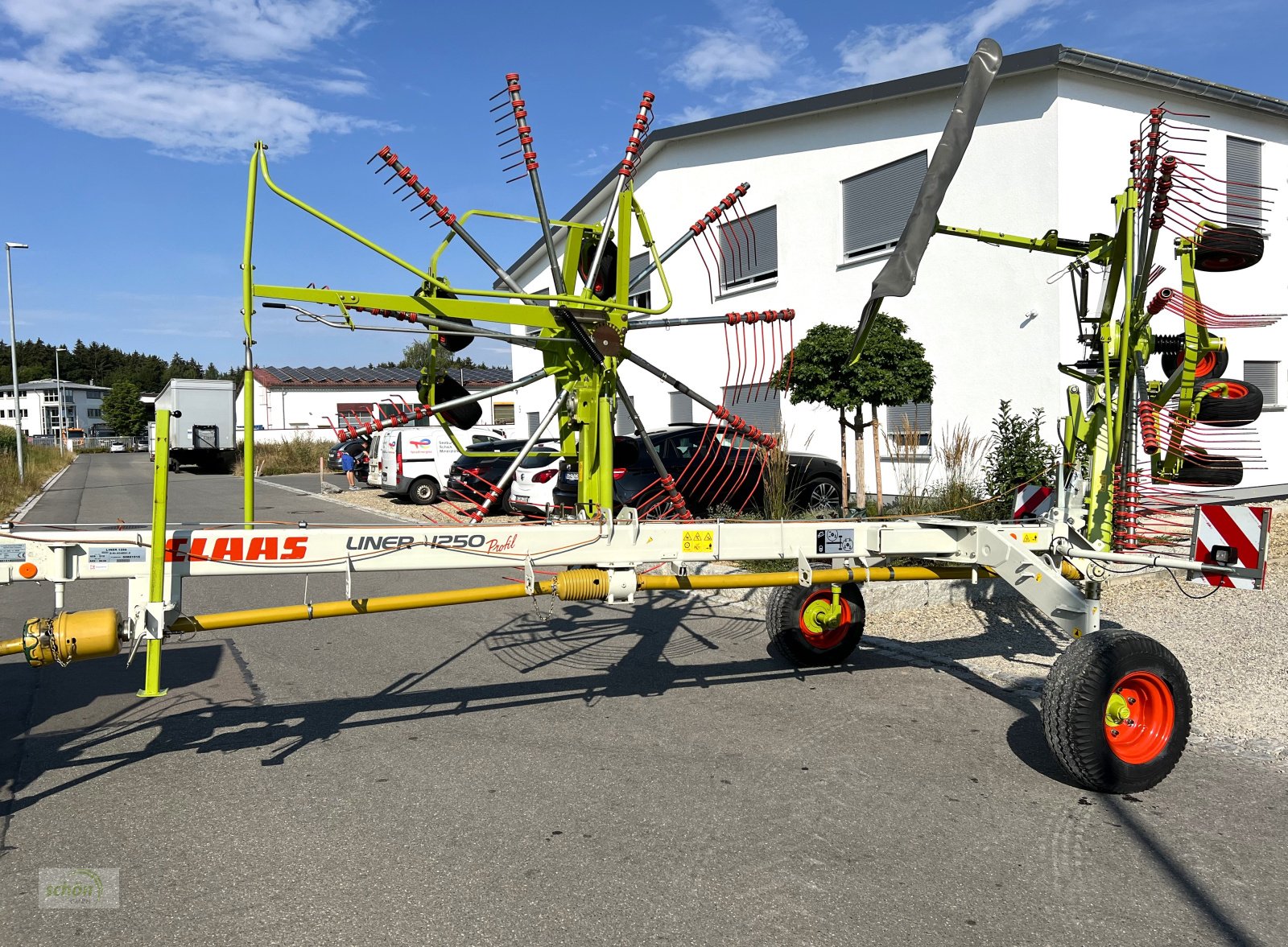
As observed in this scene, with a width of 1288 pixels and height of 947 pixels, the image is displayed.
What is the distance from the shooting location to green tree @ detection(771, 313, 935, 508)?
1255 centimetres

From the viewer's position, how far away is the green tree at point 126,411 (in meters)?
82.2

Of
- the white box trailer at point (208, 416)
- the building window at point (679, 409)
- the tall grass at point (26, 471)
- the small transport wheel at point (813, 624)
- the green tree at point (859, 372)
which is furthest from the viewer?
the white box trailer at point (208, 416)

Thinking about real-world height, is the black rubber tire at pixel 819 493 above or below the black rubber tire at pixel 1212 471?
below

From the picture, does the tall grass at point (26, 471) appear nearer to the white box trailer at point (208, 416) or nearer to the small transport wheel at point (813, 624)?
the white box trailer at point (208, 416)

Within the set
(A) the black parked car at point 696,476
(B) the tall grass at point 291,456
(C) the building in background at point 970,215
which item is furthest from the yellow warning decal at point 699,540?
(B) the tall grass at point 291,456

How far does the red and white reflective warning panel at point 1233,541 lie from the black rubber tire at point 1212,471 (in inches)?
25.2

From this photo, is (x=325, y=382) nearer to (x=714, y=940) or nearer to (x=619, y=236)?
(x=619, y=236)

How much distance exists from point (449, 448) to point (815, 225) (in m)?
8.20

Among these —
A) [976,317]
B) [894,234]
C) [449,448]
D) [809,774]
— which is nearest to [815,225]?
[894,234]

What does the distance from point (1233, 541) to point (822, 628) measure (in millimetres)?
2491

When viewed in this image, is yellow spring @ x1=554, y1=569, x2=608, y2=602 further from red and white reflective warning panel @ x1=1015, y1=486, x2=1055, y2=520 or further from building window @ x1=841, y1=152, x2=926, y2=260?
building window @ x1=841, y1=152, x2=926, y2=260

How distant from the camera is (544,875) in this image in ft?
11.5

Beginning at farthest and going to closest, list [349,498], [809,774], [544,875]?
[349,498] → [809,774] → [544,875]

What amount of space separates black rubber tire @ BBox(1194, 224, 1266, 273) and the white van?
15118 millimetres
